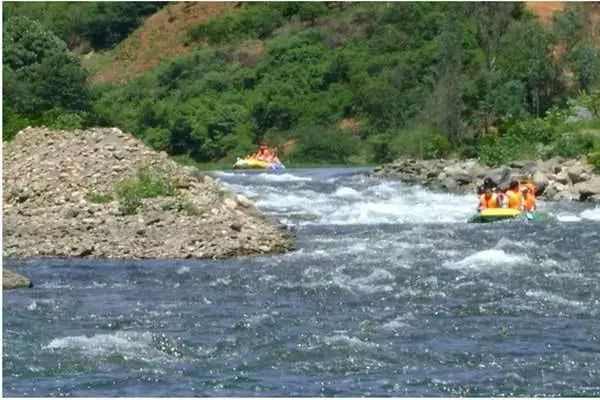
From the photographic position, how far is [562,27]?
57.2 metres

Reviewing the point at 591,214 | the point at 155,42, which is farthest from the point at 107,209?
the point at 155,42

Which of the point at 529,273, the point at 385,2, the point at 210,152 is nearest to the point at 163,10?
the point at 385,2

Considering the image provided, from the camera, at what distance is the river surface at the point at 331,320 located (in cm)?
1395

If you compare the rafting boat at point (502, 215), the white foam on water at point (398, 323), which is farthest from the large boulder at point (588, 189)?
the white foam on water at point (398, 323)

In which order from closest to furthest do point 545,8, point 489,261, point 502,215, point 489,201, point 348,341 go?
1. point 348,341
2. point 489,261
3. point 502,215
4. point 489,201
5. point 545,8

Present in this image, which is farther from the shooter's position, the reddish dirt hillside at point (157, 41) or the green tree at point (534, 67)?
the reddish dirt hillside at point (157, 41)

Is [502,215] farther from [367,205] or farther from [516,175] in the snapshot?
[516,175]

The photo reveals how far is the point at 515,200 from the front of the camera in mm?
29219

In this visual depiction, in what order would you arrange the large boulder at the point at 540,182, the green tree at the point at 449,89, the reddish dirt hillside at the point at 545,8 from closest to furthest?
the large boulder at the point at 540,182, the green tree at the point at 449,89, the reddish dirt hillside at the point at 545,8

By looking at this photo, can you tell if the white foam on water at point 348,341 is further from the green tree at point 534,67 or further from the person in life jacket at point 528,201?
A: the green tree at point 534,67

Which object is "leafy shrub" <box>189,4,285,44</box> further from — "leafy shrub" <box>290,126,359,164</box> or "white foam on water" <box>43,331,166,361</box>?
"white foam on water" <box>43,331,166,361</box>

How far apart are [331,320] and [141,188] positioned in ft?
31.6

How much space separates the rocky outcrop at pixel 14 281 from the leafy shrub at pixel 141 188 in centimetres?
538

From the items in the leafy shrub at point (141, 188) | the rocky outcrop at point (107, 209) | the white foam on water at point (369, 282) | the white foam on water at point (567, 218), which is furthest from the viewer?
the white foam on water at point (567, 218)
